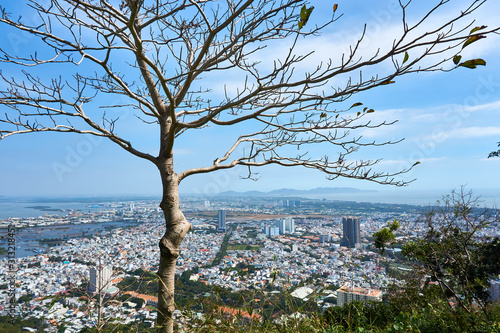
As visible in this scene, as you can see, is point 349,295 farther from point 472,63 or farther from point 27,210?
point 27,210

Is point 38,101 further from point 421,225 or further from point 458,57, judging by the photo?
point 421,225

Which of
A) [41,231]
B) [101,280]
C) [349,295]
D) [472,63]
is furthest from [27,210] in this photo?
[472,63]

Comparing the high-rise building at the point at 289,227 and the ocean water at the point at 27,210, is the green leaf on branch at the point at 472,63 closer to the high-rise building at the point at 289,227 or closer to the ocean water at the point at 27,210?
the ocean water at the point at 27,210

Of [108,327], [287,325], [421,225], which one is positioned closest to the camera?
[287,325]

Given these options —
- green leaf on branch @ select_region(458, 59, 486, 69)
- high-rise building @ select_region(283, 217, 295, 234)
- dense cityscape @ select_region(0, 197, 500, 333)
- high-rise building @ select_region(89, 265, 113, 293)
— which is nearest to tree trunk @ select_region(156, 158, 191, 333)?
dense cityscape @ select_region(0, 197, 500, 333)

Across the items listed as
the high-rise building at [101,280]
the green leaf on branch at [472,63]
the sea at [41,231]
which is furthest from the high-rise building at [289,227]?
the green leaf on branch at [472,63]

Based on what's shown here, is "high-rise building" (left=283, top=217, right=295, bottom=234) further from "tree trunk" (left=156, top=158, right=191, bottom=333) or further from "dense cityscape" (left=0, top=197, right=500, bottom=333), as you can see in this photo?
"tree trunk" (left=156, top=158, right=191, bottom=333)

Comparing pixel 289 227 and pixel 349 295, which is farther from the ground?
pixel 349 295

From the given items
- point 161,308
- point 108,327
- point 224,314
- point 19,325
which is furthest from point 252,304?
point 19,325

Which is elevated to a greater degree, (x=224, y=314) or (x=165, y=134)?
(x=165, y=134)
